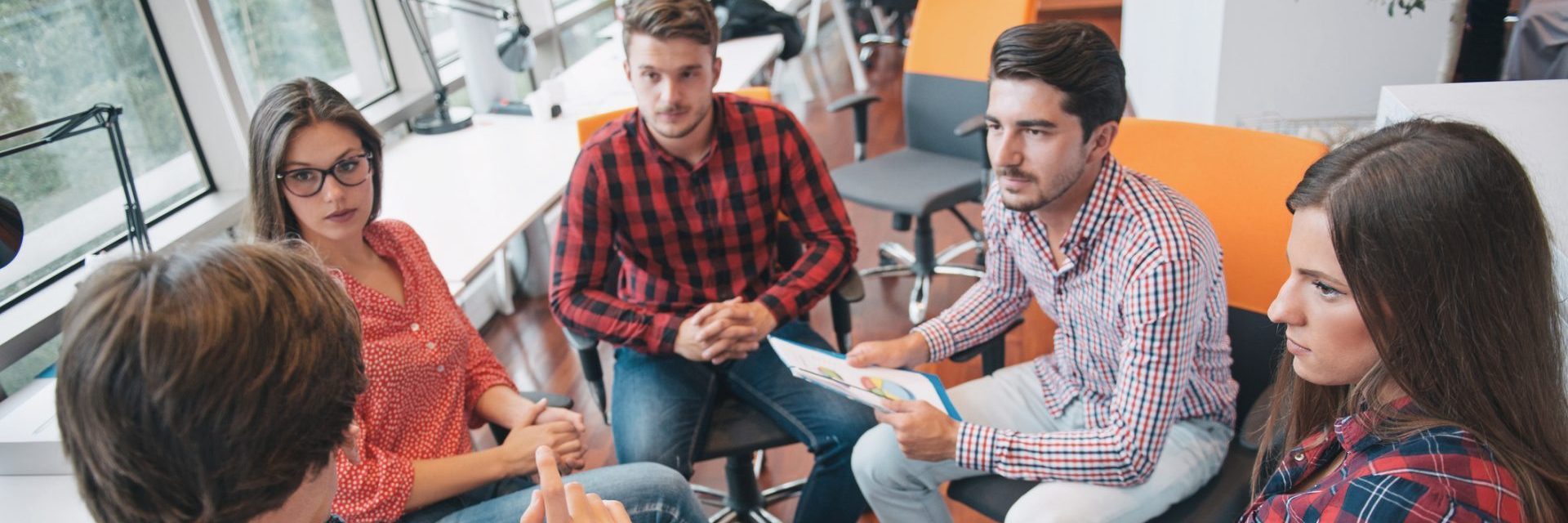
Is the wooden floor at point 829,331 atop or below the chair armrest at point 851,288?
below

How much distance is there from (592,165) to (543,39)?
2.51 metres

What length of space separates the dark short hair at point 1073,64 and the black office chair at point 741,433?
672 millimetres

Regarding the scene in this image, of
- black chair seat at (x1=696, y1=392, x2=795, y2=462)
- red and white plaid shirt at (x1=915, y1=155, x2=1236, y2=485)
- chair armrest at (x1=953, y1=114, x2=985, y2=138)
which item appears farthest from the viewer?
chair armrest at (x1=953, y1=114, x2=985, y2=138)

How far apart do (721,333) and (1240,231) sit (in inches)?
37.6

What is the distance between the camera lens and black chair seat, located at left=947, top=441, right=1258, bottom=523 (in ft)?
4.73

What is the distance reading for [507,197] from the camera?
2469 mm

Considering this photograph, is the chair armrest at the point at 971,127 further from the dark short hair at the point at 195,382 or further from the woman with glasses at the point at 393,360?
the dark short hair at the point at 195,382

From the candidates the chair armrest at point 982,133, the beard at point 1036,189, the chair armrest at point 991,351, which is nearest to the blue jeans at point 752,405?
the chair armrest at point 991,351

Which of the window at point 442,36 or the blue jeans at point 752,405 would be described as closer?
the blue jeans at point 752,405

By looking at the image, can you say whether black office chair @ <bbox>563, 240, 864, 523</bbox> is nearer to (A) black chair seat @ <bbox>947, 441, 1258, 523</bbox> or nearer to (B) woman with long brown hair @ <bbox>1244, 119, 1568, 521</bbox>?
(A) black chair seat @ <bbox>947, 441, 1258, 523</bbox>

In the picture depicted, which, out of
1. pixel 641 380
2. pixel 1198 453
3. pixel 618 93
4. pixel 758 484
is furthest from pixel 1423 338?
pixel 618 93

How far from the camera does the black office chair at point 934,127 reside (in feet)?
9.66

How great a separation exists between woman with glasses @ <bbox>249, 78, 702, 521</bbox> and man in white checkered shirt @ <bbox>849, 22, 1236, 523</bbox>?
1.51 ft

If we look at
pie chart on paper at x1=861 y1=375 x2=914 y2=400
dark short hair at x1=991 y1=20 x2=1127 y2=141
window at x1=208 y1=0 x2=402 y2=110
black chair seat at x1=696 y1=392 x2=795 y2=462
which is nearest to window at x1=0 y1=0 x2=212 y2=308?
window at x1=208 y1=0 x2=402 y2=110
